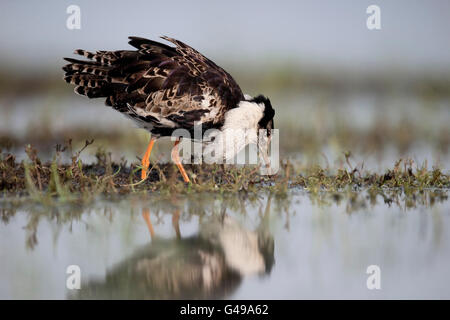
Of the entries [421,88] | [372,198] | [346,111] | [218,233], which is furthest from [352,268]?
[421,88]

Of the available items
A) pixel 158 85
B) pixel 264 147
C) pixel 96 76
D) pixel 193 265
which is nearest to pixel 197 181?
pixel 264 147

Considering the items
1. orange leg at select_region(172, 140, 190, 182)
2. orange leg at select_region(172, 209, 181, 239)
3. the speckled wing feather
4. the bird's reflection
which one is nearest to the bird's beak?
the speckled wing feather

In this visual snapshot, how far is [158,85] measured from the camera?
25.1 feet

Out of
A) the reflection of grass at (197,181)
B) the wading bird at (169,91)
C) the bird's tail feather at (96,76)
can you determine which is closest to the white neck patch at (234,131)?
the wading bird at (169,91)

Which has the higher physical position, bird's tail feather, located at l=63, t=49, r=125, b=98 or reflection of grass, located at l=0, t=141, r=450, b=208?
bird's tail feather, located at l=63, t=49, r=125, b=98

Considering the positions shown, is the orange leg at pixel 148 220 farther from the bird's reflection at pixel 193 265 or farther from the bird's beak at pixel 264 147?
the bird's beak at pixel 264 147

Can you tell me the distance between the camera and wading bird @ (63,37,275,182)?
7.66 metres

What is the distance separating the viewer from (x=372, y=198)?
6910 millimetres

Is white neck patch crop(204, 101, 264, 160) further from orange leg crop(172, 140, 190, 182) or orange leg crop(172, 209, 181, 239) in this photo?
orange leg crop(172, 209, 181, 239)

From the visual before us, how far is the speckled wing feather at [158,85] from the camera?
25.1ft

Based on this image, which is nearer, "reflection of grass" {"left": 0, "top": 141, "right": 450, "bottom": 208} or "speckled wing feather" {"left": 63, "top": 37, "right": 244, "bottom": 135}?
"reflection of grass" {"left": 0, "top": 141, "right": 450, "bottom": 208}

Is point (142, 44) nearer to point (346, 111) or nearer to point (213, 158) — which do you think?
point (213, 158)

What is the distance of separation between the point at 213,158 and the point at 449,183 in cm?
280

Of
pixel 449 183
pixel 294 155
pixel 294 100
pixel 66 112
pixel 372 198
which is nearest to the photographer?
pixel 372 198
